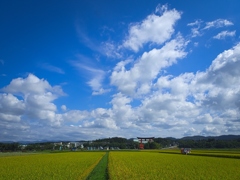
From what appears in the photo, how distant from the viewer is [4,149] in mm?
A: 175000

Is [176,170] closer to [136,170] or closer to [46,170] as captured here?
[136,170]

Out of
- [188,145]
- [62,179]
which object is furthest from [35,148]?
[62,179]

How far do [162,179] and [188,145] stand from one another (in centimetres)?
16881

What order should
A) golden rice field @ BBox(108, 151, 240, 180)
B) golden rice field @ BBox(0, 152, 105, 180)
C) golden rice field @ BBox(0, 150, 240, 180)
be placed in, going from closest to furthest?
golden rice field @ BBox(108, 151, 240, 180)
golden rice field @ BBox(0, 150, 240, 180)
golden rice field @ BBox(0, 152, 105, 180)

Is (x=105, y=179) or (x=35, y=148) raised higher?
(x=35, y=148)

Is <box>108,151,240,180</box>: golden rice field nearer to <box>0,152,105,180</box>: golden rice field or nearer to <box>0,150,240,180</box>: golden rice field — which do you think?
<box>0,150,240,180</box>: golden rice field

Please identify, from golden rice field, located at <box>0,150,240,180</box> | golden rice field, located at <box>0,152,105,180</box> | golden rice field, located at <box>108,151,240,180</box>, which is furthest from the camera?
golden rice field, located at <box>0,152,105,180</box>

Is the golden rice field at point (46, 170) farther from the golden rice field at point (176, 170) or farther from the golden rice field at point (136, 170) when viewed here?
the golden rice field at point (176, 170)

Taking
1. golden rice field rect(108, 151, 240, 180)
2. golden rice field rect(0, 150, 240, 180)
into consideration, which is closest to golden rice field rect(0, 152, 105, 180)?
golden rice field rect(0, 150, 240, 180)

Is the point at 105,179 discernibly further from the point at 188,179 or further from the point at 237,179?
the point at 237,179

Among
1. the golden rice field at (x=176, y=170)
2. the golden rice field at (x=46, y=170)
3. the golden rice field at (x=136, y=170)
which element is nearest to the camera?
the golden rice field at (x=176, y=170)

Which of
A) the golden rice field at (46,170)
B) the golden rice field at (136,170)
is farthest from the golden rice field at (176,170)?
the golden rice field at (46,170)

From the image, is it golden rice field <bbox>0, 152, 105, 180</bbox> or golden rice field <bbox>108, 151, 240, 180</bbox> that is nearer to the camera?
golden rice field <bbox>108, 151, 240, 180</bbox>

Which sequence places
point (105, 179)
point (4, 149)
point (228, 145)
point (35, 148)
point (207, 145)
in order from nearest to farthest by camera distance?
point (105, 179) < point (228, 145) < point (207, 145) < point (4, 149) < point (35, 148)
